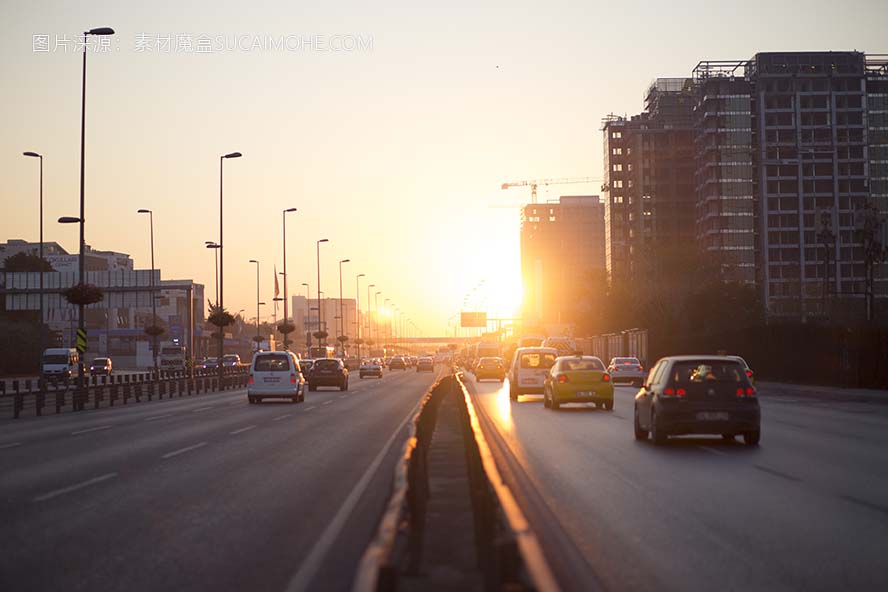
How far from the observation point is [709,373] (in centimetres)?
2073

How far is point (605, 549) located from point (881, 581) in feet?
7.32

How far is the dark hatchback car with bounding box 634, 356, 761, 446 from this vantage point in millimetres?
20250

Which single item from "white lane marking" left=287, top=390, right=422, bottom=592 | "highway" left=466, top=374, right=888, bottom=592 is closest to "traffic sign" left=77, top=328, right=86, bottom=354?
"highway" left=466, top=374, right=888, bottom=592

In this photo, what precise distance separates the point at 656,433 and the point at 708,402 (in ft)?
3.54

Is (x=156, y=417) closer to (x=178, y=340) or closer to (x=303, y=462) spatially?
(x=303, y=462)

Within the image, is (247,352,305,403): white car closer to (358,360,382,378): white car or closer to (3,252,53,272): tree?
(358,360,382,378): white car

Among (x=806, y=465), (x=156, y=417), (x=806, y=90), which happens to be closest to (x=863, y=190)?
(x=806, y=90)

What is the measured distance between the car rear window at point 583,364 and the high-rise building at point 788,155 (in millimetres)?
125426

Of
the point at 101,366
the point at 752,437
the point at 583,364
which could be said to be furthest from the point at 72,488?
the point at 101,366

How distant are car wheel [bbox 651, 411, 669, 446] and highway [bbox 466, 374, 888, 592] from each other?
0.90 ft

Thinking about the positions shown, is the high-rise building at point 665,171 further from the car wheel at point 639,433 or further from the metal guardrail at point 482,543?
the metal guardrail at point 482,543

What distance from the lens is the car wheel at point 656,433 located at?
20.5m

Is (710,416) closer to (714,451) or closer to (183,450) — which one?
(714,451)

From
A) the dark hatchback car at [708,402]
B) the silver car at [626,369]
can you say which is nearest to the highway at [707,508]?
the dark hatchback car at [708,402]
